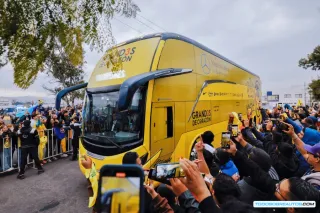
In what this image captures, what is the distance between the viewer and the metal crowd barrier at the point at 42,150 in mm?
7504

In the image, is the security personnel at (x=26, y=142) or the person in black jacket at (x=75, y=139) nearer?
the security personnel at (x=26, y=142)

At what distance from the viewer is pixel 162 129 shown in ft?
18.0

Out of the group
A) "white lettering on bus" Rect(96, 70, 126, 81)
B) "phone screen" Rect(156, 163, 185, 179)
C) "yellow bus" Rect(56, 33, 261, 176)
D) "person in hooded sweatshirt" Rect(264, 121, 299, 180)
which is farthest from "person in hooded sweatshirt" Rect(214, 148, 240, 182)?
"white lettering on bus" Rect(96, 70, 126, 81)

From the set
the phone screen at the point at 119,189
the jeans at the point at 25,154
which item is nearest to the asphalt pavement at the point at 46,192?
the jeans at the point at 25,154

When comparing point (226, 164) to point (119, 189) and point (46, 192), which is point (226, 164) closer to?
point (119, 189)

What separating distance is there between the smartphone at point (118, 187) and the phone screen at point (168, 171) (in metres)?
0.48

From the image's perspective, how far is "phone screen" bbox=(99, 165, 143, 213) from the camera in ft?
3.75

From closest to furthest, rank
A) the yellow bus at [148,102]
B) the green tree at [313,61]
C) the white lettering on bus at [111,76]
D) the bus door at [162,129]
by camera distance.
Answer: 1. the yellow bus at [148,102]
2. the bus door at [162,129]
3. the white lettering on bus at [111,76]
4. the green tree at [313,61]

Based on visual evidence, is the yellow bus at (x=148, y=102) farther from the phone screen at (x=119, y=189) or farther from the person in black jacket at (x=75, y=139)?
the phone screen at (x=119, y=189)

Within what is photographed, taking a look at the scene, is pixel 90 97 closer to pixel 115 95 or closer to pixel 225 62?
pixel 115 95

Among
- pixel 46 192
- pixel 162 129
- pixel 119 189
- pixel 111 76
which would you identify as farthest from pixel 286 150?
pixel 46 192

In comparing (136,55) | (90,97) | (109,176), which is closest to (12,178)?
(90,97)

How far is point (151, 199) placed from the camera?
192 centimetres

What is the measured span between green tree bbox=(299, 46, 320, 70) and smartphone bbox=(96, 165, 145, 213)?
39243mm
